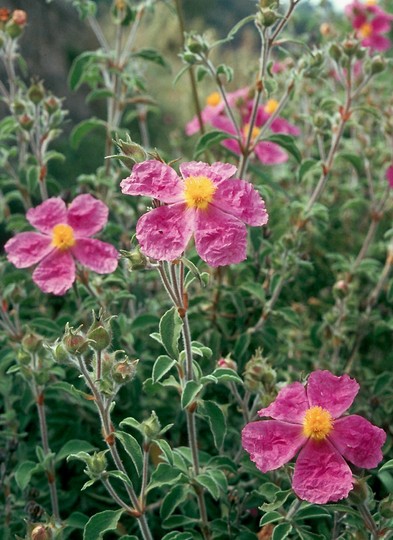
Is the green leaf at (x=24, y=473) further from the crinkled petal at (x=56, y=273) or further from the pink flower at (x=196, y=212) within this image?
the pink flower at (x=196, y=212)

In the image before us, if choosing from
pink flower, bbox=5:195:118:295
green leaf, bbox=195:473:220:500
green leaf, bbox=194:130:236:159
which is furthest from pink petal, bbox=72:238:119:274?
green leaf, bbox=195:473:220:500

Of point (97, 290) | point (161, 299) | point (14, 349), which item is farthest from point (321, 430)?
point (161, 299)

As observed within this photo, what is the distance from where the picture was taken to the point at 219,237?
1.28 metres

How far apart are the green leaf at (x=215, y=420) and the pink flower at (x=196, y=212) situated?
1.17ft

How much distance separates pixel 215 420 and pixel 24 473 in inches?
18.4

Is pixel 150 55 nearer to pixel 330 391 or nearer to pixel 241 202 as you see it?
pixel 241 202

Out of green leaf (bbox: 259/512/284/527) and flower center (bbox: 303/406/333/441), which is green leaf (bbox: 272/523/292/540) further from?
flower center (bbox: 303/406/333/441)

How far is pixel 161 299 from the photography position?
2.49 m

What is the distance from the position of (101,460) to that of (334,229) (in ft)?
6.73

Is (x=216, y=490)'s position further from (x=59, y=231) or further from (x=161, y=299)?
(x=161, y=299)

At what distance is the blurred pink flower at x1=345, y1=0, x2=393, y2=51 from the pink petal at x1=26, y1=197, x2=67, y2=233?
1980 mm

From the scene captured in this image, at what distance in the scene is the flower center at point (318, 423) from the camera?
51.5 inches

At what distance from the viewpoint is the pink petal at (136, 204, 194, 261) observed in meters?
1.20

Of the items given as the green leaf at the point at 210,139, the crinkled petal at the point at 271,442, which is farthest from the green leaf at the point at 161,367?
the green leaf at the point at 210,139
